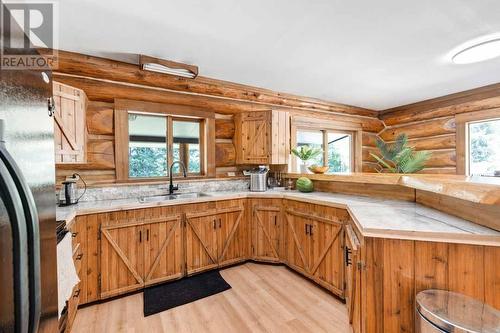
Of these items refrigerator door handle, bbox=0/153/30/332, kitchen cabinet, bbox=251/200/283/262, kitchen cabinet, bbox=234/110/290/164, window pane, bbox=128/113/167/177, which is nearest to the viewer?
refrigerator door handle, bbox=0/153/30/332

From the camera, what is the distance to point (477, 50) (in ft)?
7.80

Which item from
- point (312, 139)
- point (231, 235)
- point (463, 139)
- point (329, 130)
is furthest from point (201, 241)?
point (463, 139)

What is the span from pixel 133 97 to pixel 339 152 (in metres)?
4.19

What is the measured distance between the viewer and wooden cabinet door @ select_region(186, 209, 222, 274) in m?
2.66

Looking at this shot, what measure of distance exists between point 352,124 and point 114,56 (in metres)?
4.46

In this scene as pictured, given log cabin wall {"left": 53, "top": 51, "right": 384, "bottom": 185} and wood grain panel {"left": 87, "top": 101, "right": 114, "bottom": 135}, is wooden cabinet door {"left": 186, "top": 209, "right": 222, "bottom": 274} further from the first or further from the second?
wood grain panel {"left": 87, "top": 101, "right": 114, "bottom": 135}

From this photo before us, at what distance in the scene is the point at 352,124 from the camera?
4.84m

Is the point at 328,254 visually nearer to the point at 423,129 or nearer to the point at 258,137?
the point at 258,137

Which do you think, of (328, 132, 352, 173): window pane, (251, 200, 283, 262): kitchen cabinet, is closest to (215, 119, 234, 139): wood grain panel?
(251, 200, 283, 262): kitchen cabinet

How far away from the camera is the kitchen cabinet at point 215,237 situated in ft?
8.80

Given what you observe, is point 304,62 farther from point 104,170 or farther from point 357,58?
point 104,170

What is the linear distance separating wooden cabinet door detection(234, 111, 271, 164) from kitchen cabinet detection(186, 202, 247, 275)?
86 centimetres

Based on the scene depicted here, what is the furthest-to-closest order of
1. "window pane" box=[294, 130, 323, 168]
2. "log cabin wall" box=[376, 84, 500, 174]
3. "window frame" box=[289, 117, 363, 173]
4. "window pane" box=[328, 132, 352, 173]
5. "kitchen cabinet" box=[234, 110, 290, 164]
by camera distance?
"window pane" box=[328, 132, 352, 173]
"window pane" box=[294, 130, 323, 168]
"window frame" box=[289, 117, 363, 173]
"log cabin wall" box=[376, 84, 500, 174]
"kitchen cabinet" box=[234, 110, 290, 164]

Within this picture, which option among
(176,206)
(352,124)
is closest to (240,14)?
(176,206)
